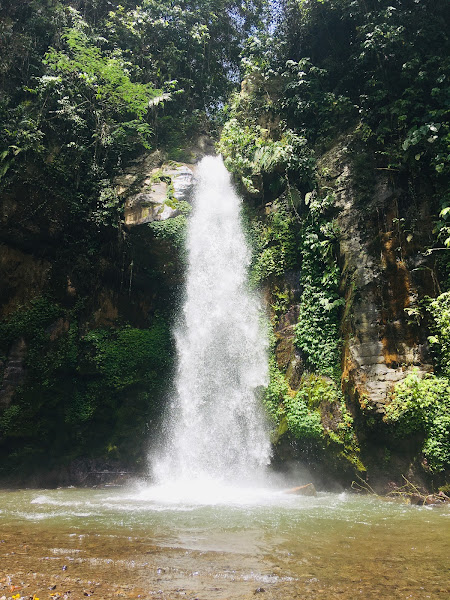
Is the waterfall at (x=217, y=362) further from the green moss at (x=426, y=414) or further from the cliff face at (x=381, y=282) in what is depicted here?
the green moss at (x=426, y=414)

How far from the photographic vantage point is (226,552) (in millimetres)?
3986

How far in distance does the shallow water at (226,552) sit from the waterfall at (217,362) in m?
3.51

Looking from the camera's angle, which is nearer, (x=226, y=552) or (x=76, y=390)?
(x=226, y=552)

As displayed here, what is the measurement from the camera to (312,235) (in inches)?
427

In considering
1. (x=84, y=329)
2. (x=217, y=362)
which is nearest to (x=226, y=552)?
(x=217, y=362)

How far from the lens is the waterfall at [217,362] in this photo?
404 inches

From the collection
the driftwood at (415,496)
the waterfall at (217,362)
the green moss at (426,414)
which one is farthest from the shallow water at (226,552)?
the waterfall at (217,362)

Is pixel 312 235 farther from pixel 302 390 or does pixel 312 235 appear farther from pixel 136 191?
pixel 136 191

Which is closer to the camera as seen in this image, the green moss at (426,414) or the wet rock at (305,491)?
the green moss at (426,414)

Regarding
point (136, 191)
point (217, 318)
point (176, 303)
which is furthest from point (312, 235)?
point (136, 191)

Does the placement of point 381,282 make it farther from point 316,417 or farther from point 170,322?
point 170,322

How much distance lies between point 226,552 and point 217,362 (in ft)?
24.5

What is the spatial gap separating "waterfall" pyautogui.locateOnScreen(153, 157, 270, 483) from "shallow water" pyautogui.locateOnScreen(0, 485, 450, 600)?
3.51 metres

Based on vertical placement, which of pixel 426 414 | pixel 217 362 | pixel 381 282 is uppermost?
pixel 381 282
